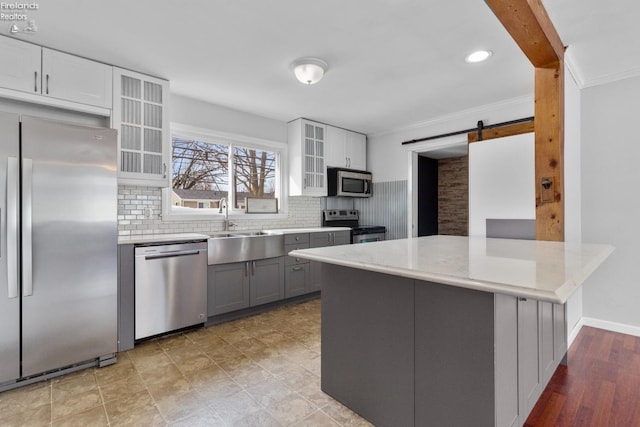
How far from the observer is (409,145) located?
471 cm

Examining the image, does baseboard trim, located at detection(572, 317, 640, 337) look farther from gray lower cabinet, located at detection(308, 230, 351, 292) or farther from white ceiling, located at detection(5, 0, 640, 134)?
gray lower cabinet, located at detection(308, 230, 351, 292)

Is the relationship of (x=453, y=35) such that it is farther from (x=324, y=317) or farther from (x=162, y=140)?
(x=162, y=140)

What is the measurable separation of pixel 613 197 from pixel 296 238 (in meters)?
3.19

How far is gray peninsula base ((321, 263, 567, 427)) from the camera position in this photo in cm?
122

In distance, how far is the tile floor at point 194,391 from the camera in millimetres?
1712

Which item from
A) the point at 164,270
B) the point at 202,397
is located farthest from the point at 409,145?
the point at 202,397

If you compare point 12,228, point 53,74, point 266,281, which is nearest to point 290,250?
point 266,281

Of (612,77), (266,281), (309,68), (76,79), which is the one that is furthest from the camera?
(266,281)

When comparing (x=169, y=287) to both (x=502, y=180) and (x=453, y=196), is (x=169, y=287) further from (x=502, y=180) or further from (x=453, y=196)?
A: (x=453, y=196)

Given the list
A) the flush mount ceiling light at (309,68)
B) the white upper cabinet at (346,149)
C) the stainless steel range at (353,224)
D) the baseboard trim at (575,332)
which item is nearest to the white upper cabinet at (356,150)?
the white upper cabinet at (346,149)

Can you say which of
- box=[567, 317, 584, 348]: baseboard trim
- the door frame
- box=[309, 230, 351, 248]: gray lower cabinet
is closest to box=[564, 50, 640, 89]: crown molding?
the door frame

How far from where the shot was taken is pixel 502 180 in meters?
2.93

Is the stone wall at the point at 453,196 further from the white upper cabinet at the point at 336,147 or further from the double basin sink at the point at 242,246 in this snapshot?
the double basin sink at the point at 242,246

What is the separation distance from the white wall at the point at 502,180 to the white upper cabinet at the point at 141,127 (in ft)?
10.0
